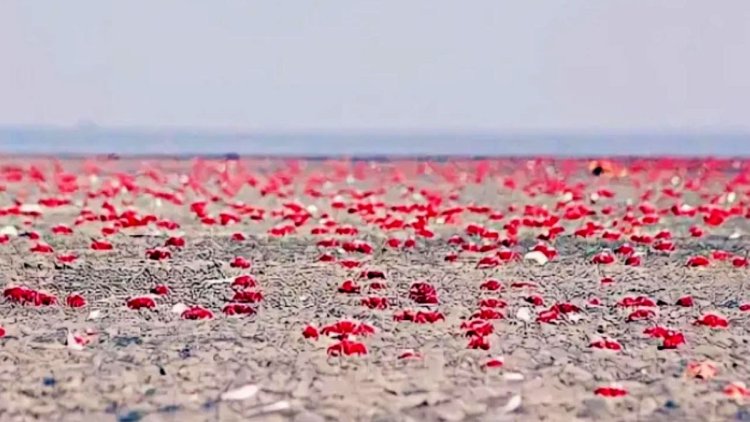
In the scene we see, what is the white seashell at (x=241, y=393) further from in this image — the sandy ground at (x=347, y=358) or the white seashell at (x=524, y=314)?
the white seashell at (x=524, y=314)

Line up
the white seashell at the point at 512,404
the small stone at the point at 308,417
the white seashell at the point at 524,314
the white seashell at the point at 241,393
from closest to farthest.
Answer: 1. the small stone at the point at 308,417
2. the white seashell at the point at 512,404
3. the white seashell at the point at 241,393
4. the white seashell at the point at 524,314

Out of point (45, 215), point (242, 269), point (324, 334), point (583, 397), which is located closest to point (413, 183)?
point (45, 215)

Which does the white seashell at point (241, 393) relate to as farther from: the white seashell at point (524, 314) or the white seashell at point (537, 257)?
the white seashell at point (537, 257)

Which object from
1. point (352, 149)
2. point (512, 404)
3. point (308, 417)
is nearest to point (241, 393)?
point (308, 417)

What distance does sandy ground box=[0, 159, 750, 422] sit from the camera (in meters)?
5.67

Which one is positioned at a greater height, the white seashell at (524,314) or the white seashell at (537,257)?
the white seashell at (524,314)

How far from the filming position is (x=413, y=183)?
20.2m

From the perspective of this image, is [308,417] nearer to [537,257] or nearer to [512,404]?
[512,404]

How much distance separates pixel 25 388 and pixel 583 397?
2511 millimetres

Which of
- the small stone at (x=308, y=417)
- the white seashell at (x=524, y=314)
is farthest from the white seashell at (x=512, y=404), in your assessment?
the white seashell at (x=524, y=314)

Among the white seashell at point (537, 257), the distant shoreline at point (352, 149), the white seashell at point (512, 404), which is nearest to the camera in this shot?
the white seashell at point (512, 404)

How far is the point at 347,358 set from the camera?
6.59 m

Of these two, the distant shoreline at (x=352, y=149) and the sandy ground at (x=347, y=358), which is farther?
the distant shoreline at (x=352, y=149)

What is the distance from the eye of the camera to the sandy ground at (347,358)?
18.6ft
